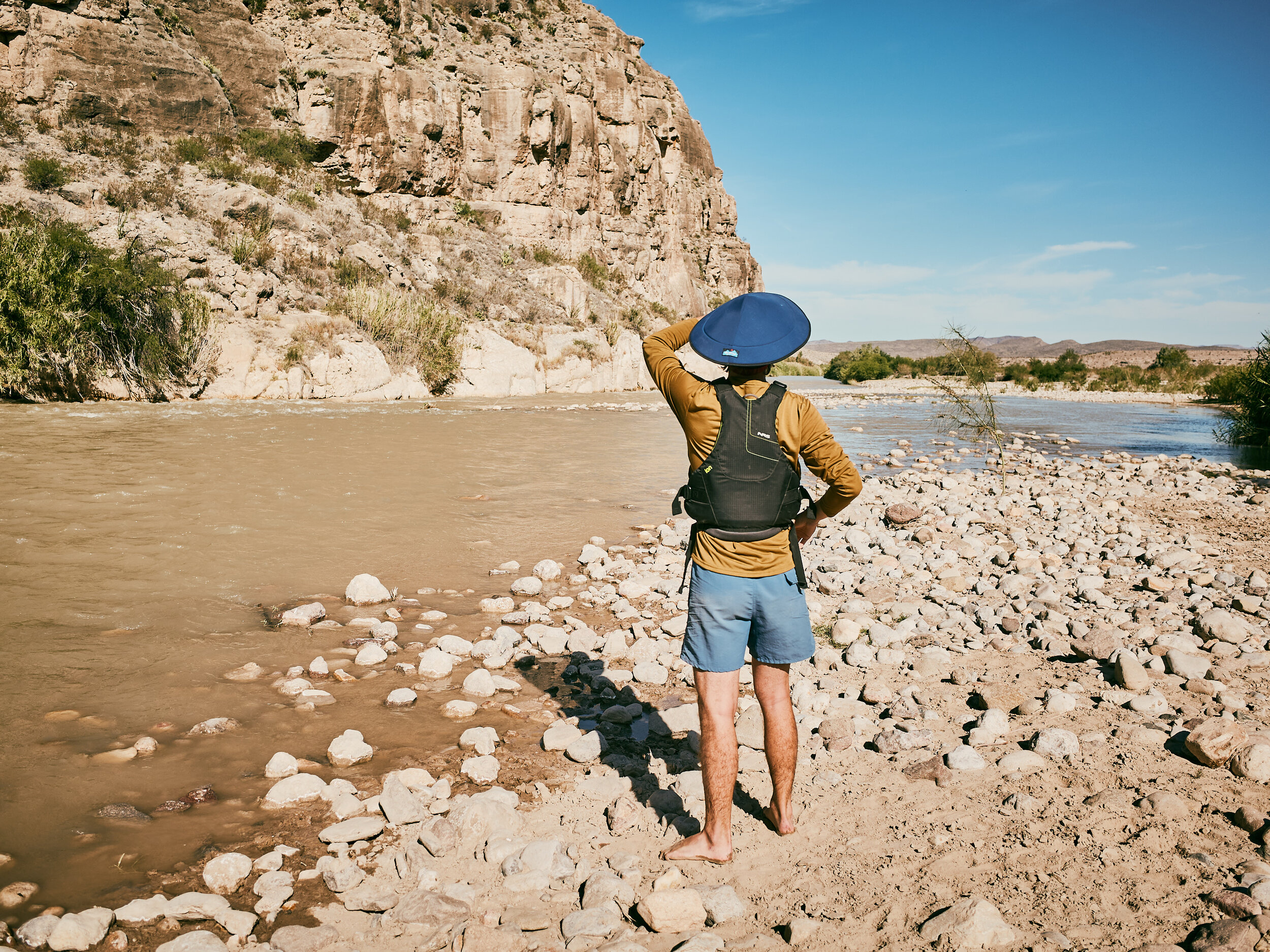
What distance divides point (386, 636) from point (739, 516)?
345 cm

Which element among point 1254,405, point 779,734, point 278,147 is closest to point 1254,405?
point 1254,405

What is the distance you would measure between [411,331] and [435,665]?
1123 inches

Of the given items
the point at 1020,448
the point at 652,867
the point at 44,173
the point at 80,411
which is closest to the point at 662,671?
the point at 652,867

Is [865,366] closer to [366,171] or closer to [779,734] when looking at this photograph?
[366,171]

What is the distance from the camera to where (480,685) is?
4492 mm

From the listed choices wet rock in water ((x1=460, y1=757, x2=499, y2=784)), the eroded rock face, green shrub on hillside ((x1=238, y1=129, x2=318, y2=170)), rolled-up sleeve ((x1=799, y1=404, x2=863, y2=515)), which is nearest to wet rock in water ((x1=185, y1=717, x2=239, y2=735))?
wet rock in water ((x1=460, y1=757, x2=499, y2=784))

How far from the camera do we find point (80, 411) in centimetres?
1928

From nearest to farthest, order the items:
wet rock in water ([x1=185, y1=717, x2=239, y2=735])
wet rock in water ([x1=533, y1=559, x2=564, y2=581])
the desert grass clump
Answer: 1. wet rock in water ([x1=185, y1=717, x2=239, y2=735])
2. wet rock in water ([x1=533, y1=559, x2=564, y2=581])
3. the desert grass clump

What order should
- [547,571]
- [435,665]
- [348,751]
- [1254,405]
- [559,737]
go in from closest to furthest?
1. [348,751]
2. [559,737]
3. [435,665]
4. [547,571]
5. [1254,405]

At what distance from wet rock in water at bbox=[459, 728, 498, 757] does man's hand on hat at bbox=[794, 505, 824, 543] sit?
2.00m

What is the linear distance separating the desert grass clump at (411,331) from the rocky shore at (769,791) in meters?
26.5

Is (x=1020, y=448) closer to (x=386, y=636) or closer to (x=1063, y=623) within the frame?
(x=1063, y=623)

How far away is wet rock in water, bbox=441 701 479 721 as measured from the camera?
13.8 feet

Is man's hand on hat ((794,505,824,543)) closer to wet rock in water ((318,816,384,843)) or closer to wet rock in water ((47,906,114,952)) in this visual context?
wet rock in water ((318,816,384,843))
